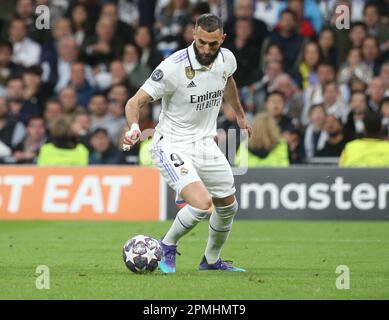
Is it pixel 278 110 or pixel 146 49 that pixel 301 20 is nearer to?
pixel 278 110

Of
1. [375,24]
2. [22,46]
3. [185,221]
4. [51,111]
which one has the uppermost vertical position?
[375,24]

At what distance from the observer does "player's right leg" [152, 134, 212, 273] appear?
997cm

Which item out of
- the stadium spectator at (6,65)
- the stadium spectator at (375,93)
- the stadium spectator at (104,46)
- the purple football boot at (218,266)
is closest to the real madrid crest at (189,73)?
the purple football boot at (218,266)

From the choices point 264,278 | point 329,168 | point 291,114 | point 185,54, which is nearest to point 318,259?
point 264,278

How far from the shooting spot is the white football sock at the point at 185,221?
32.9 feet

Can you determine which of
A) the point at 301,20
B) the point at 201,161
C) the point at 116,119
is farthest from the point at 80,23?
the point at 201,161

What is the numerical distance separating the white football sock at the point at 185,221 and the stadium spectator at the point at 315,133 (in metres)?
8.12

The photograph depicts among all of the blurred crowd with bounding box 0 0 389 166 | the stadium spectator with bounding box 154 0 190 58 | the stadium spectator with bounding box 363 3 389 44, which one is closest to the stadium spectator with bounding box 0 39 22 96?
the blurred crowd with bounding box 0 0 389 166

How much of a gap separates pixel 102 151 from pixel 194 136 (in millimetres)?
8279

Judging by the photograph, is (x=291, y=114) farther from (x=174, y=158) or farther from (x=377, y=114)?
(x=174, y=158)

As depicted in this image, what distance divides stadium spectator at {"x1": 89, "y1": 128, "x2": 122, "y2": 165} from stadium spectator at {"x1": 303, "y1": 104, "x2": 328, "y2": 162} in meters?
3.07

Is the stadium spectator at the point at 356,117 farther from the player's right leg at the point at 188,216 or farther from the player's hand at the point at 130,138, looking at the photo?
the player's hand at the point at 130,138

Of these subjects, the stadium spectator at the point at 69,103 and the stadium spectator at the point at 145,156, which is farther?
the stadium spectator at the point at 69,103

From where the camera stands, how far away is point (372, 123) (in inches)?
656
